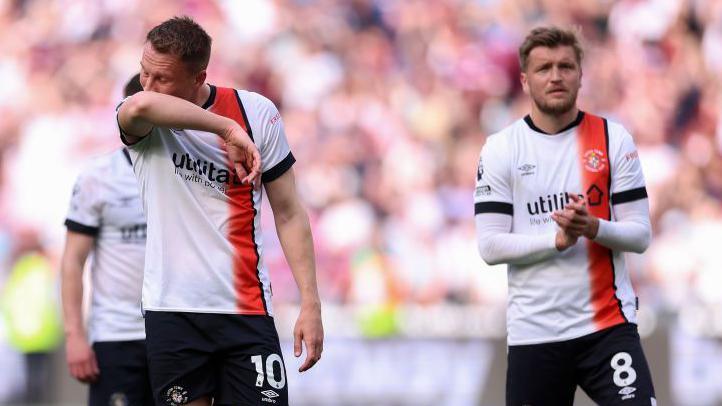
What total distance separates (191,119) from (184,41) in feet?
1.00

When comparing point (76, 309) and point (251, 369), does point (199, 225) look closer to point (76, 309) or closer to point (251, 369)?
point (251, 369)

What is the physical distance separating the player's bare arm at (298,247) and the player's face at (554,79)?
1445 millimetres

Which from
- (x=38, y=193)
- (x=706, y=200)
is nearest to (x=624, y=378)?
(x=706, y=200)

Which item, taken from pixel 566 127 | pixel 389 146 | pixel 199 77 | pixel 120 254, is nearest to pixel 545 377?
pixel 566 127

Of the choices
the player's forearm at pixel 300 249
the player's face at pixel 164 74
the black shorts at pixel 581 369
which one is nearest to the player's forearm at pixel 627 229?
the black shorts at pixel 581 369

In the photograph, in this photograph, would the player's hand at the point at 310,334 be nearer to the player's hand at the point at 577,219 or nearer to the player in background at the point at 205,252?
the player in background at the point at 205,252

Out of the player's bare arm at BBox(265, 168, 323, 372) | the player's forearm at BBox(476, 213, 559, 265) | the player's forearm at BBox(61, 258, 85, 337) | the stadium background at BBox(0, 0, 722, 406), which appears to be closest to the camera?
the player's bare arm at BBox(265, 168, 323, 372)

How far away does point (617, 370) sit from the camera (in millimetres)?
5266

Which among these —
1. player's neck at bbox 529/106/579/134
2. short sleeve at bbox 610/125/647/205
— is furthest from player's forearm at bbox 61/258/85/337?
short sleeve at bbox 610/125/647/205

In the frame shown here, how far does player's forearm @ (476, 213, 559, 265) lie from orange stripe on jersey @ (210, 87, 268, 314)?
51.9 inches

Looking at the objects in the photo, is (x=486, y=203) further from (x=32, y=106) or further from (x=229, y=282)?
(x=32, y=106)

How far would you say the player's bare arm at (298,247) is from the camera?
15.1 feet

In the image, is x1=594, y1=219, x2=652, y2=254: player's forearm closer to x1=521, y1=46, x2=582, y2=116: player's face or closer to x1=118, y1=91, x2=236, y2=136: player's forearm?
x1=521, y1=46, x2=582, y2=116: player's face

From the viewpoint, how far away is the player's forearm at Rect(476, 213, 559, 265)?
541 cm
